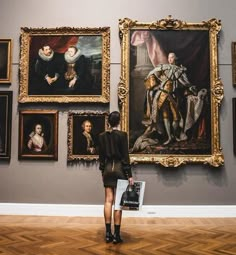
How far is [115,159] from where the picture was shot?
15.9 feet

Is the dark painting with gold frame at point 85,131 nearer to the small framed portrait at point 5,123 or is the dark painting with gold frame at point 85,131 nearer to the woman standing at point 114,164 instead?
the small framed portrait at point 5,123

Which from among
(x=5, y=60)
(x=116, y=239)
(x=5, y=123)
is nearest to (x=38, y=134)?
(x=5, y=123)

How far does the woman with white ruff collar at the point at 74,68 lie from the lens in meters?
7.02

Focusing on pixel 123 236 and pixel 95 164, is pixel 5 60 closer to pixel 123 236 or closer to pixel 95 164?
pixel 95 164

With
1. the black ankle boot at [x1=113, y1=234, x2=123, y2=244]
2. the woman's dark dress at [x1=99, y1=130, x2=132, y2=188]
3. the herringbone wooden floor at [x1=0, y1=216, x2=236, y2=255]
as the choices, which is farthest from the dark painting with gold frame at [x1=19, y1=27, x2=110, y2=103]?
the black ankle boot at [x1=113, y1=234, x2=123, y2=244]

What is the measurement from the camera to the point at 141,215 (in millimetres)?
6746

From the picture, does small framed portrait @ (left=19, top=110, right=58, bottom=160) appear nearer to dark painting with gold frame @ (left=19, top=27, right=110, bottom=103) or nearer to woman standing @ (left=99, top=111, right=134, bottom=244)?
dark painting with gold frame @ (left=19, top=27, right=110, bottom=103)

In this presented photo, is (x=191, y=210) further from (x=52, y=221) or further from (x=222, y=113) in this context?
(x=52, y=221)

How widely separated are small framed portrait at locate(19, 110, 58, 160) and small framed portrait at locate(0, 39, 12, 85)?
79 centimetres

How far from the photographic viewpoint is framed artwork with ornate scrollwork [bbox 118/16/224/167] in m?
6.88

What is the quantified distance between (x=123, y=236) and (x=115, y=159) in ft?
4.13

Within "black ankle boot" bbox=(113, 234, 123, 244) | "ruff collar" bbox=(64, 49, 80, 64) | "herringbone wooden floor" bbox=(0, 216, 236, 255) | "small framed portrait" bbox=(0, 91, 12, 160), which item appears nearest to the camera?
"herringbone wooden floor" bbox=(0, 216, 236, 255)

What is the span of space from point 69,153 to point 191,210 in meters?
2.70

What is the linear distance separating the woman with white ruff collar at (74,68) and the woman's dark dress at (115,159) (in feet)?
8.14
